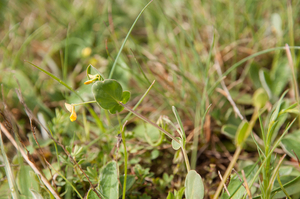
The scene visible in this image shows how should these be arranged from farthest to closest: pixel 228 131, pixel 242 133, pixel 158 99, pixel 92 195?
pixel 158 99 → pixel 228 131 → pixel 92 195 → pixel 242 133

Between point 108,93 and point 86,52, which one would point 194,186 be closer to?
point 108,93

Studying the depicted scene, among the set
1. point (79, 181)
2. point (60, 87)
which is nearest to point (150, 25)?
point (60, 87)

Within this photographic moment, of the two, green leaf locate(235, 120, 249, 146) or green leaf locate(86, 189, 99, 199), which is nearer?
green leaf locate(235, 120, 249, 146)

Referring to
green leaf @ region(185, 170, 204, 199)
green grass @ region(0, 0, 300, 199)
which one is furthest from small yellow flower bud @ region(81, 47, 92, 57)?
green leaf @ region(185, 170, 204, 199)

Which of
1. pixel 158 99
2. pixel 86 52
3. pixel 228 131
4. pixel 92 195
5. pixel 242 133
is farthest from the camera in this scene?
pixel 86 52

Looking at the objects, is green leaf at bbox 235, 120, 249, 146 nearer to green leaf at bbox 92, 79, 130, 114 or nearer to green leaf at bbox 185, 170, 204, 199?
green leaf at bbox 185, 170, 204, 199

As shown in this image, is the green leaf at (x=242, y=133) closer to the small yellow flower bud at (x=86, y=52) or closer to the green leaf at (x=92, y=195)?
the green leaf at (x=92, y=195)

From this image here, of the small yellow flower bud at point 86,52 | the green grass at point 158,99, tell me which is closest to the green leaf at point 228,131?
the green grass at point 158,99

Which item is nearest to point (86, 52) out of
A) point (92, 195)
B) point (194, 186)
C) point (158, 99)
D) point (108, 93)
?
point (158, 99)
